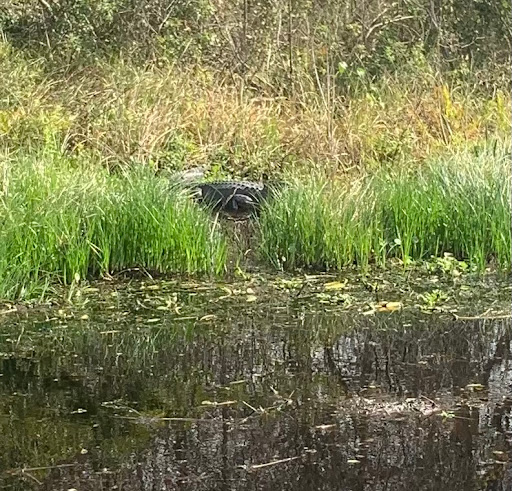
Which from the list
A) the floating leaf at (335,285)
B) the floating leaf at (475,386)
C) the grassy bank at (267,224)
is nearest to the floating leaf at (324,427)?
the floating leaf at (475,386)

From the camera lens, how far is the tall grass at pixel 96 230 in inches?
203

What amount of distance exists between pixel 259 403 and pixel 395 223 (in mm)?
Answer: 2632

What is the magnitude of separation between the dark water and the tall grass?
637 mm

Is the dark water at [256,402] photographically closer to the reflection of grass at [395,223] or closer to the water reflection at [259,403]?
the water reflection at [259,403]

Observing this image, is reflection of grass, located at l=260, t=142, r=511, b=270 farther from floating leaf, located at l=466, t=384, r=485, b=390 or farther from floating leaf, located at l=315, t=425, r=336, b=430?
floating leaf, located at l=315, t=425, r=336, b=430

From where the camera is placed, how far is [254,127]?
912cm

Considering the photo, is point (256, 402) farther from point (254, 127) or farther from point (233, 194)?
point (254, 127)

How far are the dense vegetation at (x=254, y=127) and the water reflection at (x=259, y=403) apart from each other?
1.04 meters

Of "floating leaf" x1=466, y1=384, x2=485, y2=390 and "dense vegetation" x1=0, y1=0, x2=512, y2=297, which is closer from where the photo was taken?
"floating leaf" x1=466, y1=384, x2=485, y2=390

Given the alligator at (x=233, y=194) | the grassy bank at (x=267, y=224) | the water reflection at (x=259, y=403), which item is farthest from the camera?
the alligator at (x=233, y=194)

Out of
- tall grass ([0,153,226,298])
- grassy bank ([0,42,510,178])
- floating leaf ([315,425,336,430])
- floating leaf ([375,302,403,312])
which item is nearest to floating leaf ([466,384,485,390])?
floating leaf ([315,425,336,430])

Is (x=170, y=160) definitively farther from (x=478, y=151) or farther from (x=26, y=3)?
(x=26, y=3)

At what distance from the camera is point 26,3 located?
11.9 metres

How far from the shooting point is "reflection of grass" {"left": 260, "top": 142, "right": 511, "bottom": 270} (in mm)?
5578
